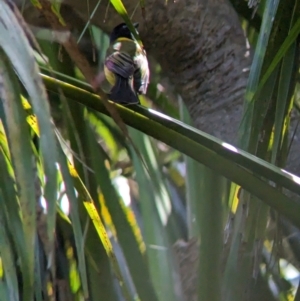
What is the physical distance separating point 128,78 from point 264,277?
336 mm

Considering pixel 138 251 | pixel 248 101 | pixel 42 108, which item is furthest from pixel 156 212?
pixel 42 108

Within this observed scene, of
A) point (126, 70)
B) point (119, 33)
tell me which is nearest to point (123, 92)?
point (126, 70)

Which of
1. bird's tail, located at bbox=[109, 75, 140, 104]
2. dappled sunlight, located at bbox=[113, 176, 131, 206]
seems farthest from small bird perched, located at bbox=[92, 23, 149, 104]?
dappled sunlight, located at bbox=[113, 176, 131, 206]

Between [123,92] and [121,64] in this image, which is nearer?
[123,92]

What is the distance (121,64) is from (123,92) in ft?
0.49

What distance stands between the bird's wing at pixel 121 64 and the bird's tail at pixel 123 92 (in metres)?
0.02

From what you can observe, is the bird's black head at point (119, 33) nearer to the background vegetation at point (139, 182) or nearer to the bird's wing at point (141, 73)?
the background vegetation at point (139, 182)

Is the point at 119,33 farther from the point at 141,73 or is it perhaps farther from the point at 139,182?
the point at 139,182

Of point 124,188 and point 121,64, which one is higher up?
point 121,64

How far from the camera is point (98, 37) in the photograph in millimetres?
1085

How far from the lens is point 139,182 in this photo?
2.93 feet

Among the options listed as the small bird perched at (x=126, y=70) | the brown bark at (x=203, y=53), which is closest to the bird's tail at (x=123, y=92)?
the small bird perched at (x=126, y=70)

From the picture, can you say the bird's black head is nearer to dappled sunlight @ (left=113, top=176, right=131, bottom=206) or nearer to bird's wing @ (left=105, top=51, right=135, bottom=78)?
bird's wing @ (left=105, top=51, right=135, bottom=78)

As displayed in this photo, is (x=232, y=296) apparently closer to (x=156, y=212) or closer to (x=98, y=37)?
(x=156, y=212)
